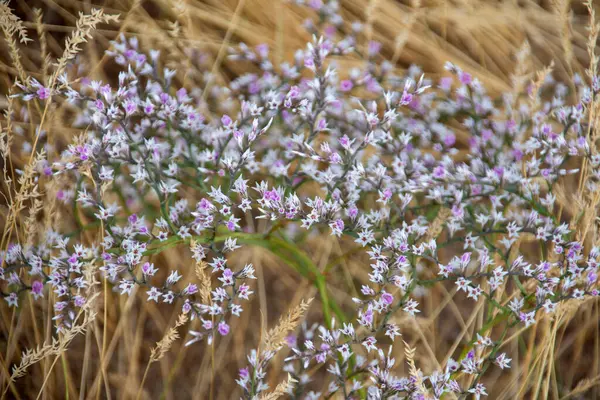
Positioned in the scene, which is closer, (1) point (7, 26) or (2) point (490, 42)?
(1) point (7, 26)

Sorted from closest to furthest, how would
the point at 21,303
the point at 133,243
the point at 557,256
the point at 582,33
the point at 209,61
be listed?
the point at 133,243 → the point at 557,256 → the point at 21,303 → the point at 209,61 → the point at 582,33

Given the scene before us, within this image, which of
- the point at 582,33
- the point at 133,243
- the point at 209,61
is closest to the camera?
the point at 133,243

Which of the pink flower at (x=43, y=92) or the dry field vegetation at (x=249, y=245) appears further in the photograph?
the dry field vegetation at (x=249, y=245)

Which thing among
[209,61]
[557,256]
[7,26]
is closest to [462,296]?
[557,256]

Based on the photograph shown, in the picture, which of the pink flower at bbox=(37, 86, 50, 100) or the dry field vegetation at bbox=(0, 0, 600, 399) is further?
the dry field vegetation at bbox=(0, 0, 600, 399)

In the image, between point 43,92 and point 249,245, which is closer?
point 43,92

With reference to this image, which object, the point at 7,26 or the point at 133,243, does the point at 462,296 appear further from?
the point at 7,26


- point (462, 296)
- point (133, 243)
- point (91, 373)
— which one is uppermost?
point (133, 243)

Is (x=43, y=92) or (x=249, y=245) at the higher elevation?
(x=43, y=92)
